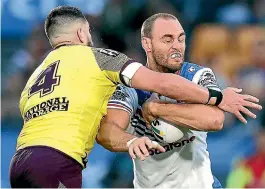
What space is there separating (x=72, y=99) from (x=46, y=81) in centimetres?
26

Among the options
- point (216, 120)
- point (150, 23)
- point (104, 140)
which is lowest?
point (104, 140)

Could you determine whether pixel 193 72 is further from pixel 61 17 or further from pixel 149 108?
pixel 61 17

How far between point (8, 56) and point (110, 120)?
6610 millimetres

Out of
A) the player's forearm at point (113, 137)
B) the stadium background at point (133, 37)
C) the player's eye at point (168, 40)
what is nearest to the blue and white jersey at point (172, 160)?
the player's eye at point (168, 40)

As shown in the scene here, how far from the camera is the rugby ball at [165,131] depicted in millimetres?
5777

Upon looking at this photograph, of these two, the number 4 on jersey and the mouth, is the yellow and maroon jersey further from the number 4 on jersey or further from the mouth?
the mouth

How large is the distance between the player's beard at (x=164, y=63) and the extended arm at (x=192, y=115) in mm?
375

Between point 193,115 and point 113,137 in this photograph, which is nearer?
point 193,115

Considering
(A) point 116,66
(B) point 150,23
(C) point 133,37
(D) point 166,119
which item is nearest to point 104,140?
(D) point 166,119

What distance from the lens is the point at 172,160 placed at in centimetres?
632

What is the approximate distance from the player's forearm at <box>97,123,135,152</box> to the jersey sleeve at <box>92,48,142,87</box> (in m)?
0.38

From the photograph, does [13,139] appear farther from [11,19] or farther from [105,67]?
[105,67]

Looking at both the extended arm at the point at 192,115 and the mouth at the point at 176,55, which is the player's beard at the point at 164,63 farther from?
the extended arm at the point at 192,115

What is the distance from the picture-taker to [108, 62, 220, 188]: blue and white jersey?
613cm
